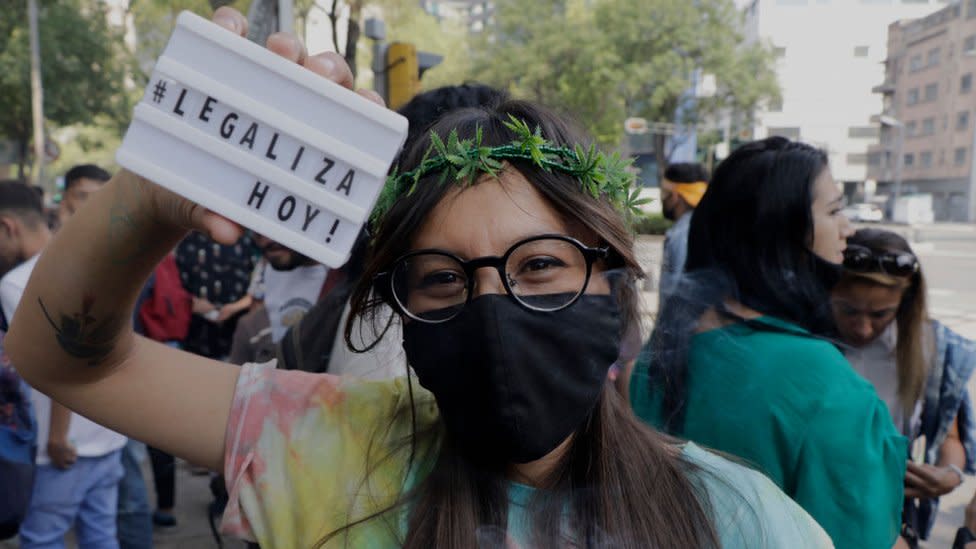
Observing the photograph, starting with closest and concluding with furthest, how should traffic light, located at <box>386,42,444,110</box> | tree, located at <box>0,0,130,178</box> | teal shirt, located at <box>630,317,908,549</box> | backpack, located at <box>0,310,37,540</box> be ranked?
1. teal shirt, located at <box>630,317,908,549</box>
2. backpack, located at <box>0,310,37,540</box>
3. traffic light, located at <box>386,42,444,110</box>
4. tree, located at <box>0,0,130,178</box>

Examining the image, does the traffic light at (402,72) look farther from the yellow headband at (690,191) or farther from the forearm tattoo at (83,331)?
the forearm tattoo at (83,331)

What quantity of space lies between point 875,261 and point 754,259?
37.5 inches

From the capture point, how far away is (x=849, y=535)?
5.26ft

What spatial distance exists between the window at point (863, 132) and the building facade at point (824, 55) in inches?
768

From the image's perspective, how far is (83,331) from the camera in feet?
3.55

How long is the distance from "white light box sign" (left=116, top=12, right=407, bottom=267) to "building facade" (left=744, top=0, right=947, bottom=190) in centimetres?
1038

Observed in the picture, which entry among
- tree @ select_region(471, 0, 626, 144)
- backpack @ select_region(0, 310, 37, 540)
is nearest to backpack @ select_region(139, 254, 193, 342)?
backpack @ select_region(0, 310, 37, 540)

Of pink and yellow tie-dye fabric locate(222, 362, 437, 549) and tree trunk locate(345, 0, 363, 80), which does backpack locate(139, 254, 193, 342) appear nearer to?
pink and yellow tie-dye fabric locate(222, 362, 437, 549)

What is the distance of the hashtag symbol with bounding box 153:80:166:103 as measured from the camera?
0.84 m

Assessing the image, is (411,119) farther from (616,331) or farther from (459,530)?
(459,530)

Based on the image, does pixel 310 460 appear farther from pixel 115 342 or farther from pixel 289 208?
pixel 289 208

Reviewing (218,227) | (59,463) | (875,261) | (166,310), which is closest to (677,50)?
(166,310)

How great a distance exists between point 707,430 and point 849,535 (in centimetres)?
Answer: 36

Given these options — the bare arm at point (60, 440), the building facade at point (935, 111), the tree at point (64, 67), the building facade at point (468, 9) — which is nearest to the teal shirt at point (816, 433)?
the bare arm at point (60, 440)
